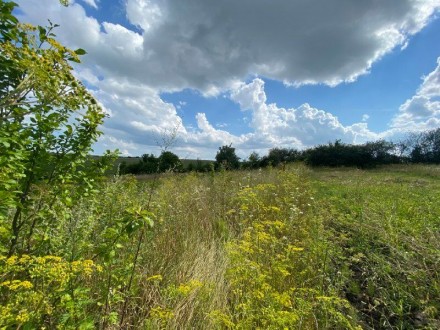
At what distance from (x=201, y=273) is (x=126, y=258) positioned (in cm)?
96

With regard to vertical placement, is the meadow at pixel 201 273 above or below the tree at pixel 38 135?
below

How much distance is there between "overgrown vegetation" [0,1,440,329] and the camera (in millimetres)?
1639

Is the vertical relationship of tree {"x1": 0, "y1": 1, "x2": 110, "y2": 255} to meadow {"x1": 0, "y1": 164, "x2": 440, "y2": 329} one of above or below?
above

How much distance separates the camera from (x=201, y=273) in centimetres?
306

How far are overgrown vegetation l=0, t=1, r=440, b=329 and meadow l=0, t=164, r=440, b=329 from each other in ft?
0.05

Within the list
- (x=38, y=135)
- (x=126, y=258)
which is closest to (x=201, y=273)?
(x=126, y=258)

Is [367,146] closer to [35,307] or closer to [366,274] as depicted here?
[366,274]

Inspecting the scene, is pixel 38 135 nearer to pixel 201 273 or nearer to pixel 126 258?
pixel 126 258

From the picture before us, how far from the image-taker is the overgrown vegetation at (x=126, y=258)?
1.64 m

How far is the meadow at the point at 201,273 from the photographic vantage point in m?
1.77

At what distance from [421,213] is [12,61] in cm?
637

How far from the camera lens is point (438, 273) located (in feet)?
9.62

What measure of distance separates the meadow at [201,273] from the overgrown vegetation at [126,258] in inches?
0.7

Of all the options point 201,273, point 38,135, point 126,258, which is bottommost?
point 201,273
